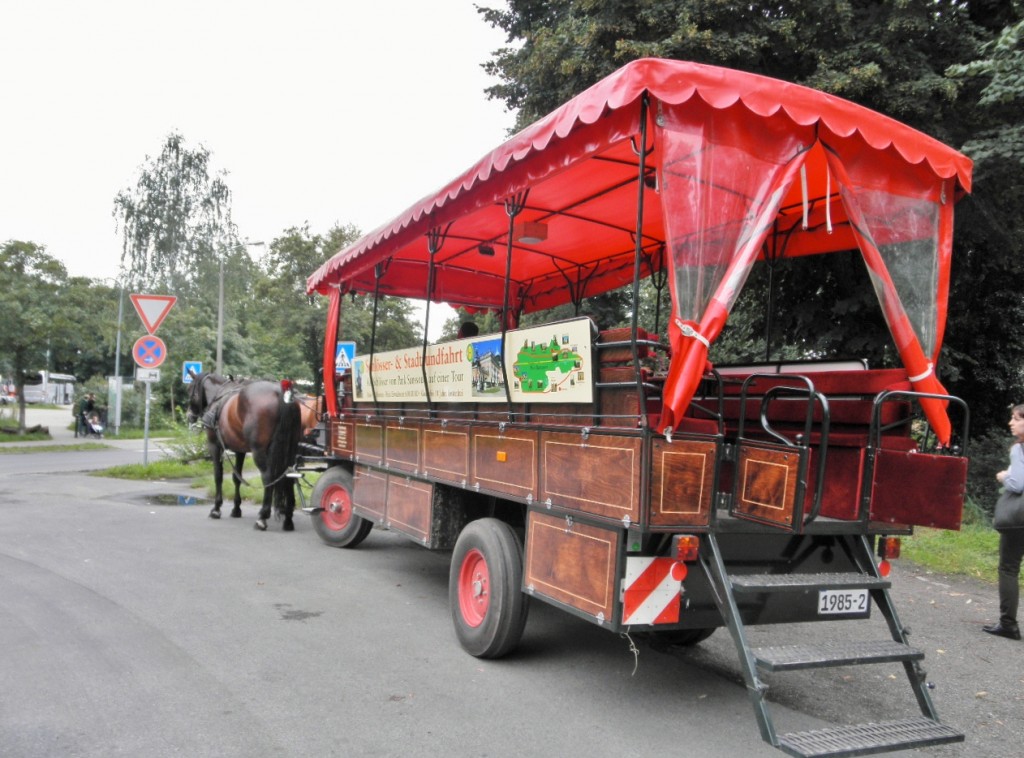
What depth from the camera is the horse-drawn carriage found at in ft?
11.2

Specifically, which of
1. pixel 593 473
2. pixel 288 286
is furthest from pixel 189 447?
pixel 288 286

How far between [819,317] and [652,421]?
7.35 meters

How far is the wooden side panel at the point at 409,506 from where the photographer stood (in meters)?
5.50

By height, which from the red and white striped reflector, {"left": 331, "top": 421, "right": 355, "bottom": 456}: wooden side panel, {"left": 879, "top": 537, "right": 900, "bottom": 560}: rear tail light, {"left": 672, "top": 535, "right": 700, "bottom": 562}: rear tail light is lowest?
the red and white striped reflector

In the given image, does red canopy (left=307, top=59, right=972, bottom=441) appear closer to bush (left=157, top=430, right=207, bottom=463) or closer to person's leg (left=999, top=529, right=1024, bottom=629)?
person's leg (left=999, top=529, right=1024, bottom=629)

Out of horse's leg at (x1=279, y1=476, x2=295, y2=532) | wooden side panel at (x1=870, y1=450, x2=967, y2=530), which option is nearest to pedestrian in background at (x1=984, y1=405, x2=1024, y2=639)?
wooden side panel at (x1=870, y1=450, x2=967, y2=530)

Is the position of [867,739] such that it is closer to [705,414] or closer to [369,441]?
[705,414]

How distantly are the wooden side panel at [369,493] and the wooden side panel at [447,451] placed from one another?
0.97 metres

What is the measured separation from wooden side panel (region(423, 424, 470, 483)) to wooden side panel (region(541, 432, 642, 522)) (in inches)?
39.6

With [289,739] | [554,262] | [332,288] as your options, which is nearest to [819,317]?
[554,262]

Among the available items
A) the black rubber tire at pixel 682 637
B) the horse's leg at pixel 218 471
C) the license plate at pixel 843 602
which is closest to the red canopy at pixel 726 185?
the license plate at pixel 843 602

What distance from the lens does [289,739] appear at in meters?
3.40

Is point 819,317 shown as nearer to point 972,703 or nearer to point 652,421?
point 972,703

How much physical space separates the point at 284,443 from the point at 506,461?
15.4ft
